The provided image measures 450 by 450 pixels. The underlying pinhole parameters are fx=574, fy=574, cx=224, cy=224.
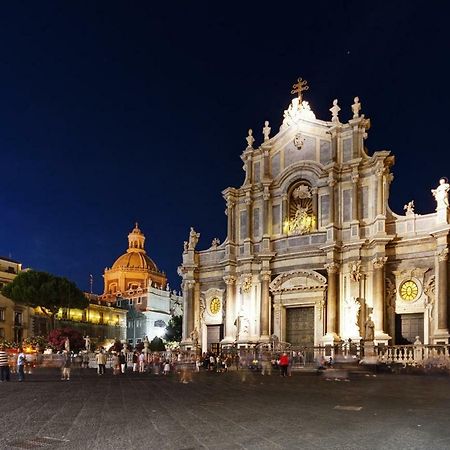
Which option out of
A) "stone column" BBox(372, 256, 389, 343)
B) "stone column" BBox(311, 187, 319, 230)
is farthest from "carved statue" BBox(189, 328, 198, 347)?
"stone column" BBox(372, 256, 389, 343)

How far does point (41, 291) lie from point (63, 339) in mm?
7862

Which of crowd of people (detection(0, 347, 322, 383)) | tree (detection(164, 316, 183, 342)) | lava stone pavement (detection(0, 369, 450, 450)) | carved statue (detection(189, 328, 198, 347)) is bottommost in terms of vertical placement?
tree (detection(164, 316, 183, 342))

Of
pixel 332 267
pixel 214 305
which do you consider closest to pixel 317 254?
pixel 332 267

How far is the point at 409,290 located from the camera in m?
39.3

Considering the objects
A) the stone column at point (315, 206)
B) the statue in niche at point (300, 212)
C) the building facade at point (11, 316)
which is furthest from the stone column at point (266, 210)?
the building facade at point (11, 316)

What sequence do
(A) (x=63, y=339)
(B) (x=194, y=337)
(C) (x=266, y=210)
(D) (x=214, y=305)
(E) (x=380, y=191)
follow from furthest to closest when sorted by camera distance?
(A) (x=63, y=339)
(D) (x=214, y=305)
(B) (x=194, y=337)
(C) (x=266, y=210)
(E) (x=380, y=191)

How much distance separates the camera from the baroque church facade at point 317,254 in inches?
1535

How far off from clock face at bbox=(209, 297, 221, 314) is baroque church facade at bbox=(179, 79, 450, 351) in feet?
0.63

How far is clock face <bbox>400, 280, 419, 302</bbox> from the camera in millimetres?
38969

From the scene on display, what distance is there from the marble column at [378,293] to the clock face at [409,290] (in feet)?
4.78

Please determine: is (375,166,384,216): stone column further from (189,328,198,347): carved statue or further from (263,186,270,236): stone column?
(189,328,198,347): carved statue

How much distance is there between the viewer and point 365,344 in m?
36.5

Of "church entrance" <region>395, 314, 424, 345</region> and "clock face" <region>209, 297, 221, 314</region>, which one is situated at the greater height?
"clock face" <region>209, 297, 221, 314</region>

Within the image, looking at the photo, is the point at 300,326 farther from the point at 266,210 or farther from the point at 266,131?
the point at 266,131
